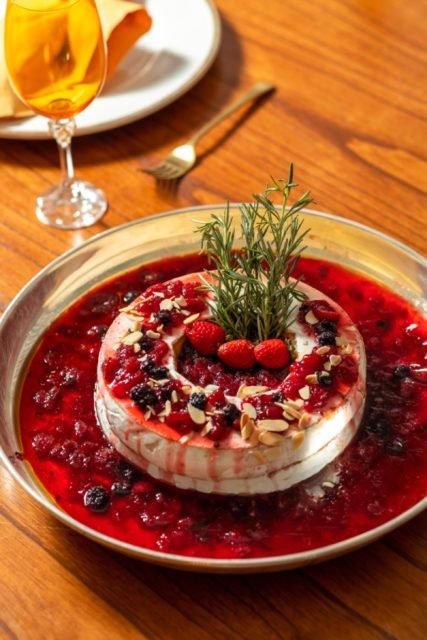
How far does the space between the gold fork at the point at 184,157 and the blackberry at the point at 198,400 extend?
82 cm

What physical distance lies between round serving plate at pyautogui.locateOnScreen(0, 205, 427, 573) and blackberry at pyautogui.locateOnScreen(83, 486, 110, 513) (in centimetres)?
12

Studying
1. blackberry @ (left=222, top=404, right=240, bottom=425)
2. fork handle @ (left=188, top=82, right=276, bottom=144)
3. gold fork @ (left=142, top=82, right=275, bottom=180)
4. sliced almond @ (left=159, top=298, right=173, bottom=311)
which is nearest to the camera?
blackberry @ (left=222, top=404, right=240, bottom=425)

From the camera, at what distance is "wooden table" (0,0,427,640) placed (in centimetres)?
144

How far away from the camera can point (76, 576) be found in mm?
1502

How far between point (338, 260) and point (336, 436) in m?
0.50

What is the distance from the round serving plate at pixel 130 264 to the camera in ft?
5.94

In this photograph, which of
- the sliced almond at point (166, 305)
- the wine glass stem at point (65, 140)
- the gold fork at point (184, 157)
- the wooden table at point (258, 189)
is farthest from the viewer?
the gold fork at point (184, 157)

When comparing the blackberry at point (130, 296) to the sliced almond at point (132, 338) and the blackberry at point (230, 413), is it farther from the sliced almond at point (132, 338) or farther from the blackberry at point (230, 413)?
the blackberry at point (230, 413)

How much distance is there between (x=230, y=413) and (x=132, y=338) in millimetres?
254

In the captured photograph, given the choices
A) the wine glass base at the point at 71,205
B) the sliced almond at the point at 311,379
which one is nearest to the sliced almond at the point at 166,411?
the sliced almond at the point at 311,379

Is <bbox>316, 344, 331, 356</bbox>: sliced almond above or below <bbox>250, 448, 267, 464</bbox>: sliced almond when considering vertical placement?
above

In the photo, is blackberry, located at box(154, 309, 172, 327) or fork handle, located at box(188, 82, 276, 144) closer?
blackberry, located at box(154, 309, 172, 327)

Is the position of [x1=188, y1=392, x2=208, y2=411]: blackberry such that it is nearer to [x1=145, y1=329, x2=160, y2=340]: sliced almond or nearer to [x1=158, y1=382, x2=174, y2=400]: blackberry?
[x1=158, y1=382, x2=174, y2=400]: blackberry

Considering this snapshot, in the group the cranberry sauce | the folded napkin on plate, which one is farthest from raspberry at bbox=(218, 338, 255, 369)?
the folded napkin on plate
